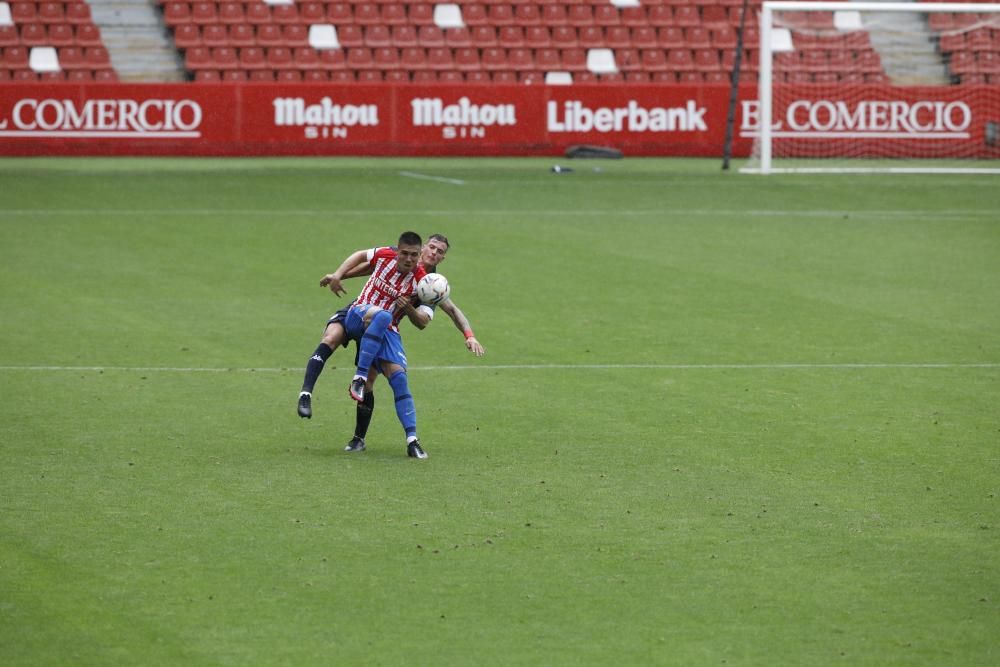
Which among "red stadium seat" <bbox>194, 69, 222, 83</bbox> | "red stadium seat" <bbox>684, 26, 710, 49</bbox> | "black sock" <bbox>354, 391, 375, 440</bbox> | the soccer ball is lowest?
"black sock" <bbox>354, 391, 375, 440</bbox>

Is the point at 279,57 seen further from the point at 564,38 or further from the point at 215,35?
the point at 564,38

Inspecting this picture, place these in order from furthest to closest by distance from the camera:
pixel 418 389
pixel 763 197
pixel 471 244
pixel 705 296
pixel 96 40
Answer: pixel 96 40
pixel 763 197
pixel 471 244
pixel 705 296
pixel 418 389

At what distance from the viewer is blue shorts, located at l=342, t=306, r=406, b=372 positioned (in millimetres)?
10547

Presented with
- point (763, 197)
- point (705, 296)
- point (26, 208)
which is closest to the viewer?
point (705, 296)

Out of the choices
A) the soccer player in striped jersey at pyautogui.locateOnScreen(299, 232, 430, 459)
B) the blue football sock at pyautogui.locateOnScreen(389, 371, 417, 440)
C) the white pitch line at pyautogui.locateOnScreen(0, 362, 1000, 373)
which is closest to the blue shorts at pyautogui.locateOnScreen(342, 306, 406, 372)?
the soccer player in striped jersey at pyautogui.locateOnScreen(299, 232, 430, 459)

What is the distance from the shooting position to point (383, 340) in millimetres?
10508

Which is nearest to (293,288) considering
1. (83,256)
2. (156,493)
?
(83,256)

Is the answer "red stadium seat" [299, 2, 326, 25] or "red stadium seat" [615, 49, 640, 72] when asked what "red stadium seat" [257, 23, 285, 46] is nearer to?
"red stadium seat" [299, 2, 326, 25]

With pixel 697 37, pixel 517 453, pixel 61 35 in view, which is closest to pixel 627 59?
pixel 697 37

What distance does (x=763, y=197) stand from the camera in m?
27.5

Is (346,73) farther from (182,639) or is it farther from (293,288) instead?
(182,639)

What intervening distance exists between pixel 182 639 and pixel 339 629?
2.26ft

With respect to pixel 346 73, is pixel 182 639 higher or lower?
lower

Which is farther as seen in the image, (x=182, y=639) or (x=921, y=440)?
(x=921, y=440)
